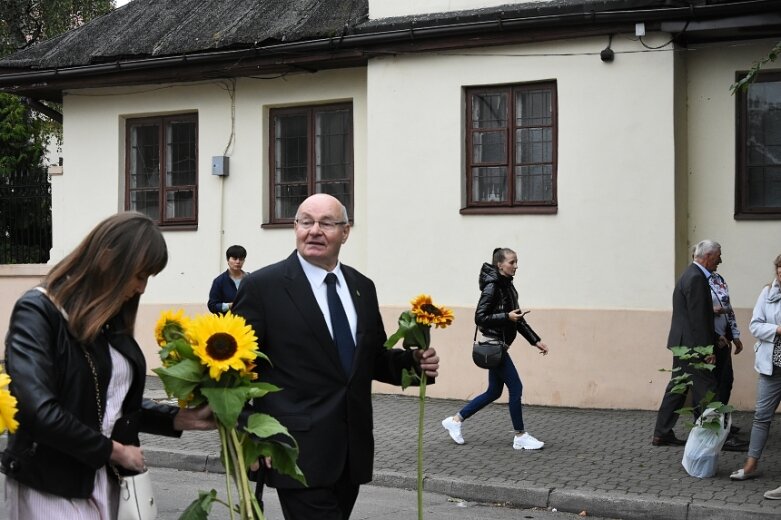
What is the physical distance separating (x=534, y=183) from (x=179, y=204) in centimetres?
581

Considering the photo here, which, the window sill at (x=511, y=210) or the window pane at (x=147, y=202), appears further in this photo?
the window pane at (x=147, y=202)

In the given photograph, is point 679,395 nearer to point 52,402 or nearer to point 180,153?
point 52,402

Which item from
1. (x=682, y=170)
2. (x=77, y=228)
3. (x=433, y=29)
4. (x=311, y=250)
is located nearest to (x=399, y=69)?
(x=433, y=29)

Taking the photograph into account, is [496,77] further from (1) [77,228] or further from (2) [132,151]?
(1) [77,228]

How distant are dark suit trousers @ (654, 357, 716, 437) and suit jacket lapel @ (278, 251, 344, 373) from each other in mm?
5672

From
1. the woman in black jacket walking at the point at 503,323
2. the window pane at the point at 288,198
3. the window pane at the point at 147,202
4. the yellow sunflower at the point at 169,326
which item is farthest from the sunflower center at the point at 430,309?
the window pane at the point at 147,202

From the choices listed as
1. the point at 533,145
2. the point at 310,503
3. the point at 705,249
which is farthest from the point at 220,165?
the point at 310,503

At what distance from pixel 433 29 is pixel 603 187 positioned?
283 cm

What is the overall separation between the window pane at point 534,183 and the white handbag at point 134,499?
417 inches

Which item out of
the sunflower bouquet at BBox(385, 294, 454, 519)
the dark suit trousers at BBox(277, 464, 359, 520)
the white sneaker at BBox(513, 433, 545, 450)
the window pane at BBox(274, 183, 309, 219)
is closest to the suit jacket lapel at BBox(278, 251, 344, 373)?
the sunflower bouquet at BBox(385, 294, 454, 519)

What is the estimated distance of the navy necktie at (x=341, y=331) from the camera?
4.67 m

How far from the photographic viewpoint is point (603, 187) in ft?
43.3

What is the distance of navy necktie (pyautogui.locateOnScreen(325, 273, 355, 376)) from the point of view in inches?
184

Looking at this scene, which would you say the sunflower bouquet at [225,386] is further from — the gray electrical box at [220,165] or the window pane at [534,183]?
the gray electrical box at [220,165]
